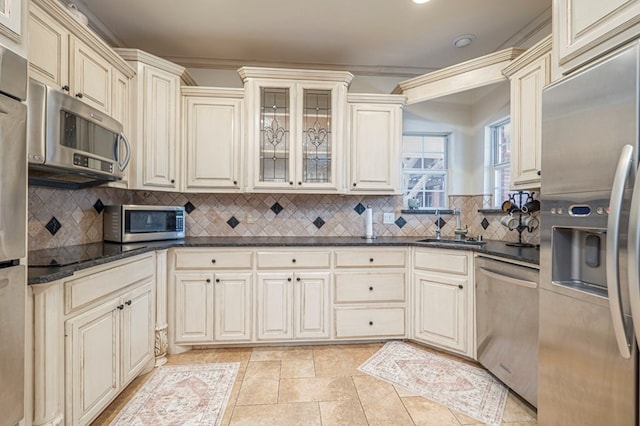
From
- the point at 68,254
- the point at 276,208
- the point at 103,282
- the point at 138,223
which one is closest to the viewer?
the point at 103,282

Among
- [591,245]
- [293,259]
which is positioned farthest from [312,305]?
[591,245]

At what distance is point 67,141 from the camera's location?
157 cm

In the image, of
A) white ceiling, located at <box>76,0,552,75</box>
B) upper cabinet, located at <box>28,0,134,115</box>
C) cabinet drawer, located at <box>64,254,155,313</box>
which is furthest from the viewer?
white ceiling, located at <box>76,0,552,75</box>

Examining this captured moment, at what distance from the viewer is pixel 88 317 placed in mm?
1591

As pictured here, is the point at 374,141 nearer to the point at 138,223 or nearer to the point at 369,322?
the point at 369,322

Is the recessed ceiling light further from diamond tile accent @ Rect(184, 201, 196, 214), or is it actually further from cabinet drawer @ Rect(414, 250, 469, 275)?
diamond tile accent @ Rect(184, 201, 196, 214)

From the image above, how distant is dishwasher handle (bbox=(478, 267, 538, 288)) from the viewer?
5.97 ft

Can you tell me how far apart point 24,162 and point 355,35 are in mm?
2581

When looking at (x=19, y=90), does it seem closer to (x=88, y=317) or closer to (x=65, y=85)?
(x=65, y=85)

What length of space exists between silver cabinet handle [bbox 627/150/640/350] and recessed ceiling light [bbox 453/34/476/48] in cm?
228

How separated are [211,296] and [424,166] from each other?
2559mm

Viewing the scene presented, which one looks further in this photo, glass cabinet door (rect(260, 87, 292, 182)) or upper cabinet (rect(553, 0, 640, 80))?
glass cabinet door (rect(260, 87, 292, 182))

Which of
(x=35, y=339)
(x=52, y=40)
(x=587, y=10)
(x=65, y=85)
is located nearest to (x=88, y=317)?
(x=35, y=339)

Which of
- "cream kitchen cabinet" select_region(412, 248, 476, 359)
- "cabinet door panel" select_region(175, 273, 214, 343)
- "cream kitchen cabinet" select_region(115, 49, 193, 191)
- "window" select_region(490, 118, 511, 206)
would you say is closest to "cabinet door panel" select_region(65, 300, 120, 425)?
"cabinet door panel" select_region(175, 273, 214, 343)
